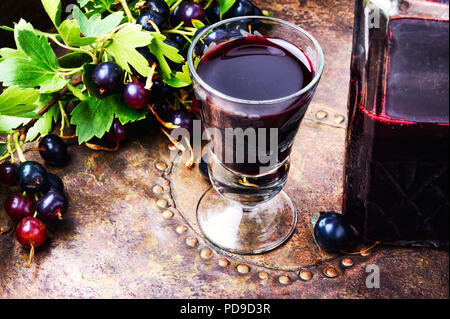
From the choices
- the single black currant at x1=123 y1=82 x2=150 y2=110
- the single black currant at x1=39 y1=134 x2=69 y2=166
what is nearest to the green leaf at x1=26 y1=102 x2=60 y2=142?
the single black currant at x1=39 y1=134 x2=69 y2=166

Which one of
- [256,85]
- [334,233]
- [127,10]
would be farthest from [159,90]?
[334,233]

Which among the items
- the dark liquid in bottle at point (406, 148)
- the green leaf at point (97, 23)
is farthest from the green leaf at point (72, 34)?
the dark liquid in bottle at point (406, 148)

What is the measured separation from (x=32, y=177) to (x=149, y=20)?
0.99 ft

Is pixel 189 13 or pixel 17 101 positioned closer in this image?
pixel 17 101

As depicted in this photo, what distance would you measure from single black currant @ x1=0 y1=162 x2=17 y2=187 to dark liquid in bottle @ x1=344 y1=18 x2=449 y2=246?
0.49 metres

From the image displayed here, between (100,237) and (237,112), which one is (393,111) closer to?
(237,112)

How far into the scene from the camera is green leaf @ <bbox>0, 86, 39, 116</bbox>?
79 centimetres

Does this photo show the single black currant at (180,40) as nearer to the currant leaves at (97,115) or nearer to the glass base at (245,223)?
the currant leaves at (97,115)

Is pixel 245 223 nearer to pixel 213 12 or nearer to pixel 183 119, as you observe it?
pixel 183 119

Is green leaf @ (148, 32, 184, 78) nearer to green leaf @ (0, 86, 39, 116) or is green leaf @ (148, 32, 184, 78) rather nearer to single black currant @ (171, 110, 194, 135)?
single black currant @ (171, 110, 194, 135)

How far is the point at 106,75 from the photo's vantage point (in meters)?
0.83
